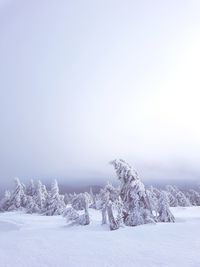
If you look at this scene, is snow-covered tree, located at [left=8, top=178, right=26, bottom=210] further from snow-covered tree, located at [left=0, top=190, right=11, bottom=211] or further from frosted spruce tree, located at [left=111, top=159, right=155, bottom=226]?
frosted spruce tree, located at [left=111, top=159, right=155, bottom=226]

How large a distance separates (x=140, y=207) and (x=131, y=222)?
181cm

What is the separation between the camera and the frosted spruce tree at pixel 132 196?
103 ft

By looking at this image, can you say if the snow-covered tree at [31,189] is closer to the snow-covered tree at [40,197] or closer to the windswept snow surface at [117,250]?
the snow-covered tree at [40,197]

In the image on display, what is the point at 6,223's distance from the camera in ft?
155

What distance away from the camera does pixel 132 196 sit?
32062 millimetres

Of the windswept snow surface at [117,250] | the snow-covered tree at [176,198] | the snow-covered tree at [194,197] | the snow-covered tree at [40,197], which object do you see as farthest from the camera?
the snow-covered tree at [194,197]

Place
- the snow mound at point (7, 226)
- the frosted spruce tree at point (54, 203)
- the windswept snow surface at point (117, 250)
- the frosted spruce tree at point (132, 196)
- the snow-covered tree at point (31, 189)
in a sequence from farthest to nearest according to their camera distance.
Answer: the snow-covered tree at point (31, 189) < the frosted spruce tree at point (54, 203) < the snow mound at point (7, 226) < the frosted spruce tree at point (132, 196) < the windswept snow surface at point (117, 250)

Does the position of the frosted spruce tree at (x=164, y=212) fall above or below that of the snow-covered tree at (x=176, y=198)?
below

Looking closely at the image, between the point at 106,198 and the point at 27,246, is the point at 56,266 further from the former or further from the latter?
the point at 106,198

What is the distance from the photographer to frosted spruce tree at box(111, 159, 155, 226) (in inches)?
1234

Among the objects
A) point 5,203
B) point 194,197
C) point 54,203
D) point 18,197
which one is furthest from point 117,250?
point 194,197

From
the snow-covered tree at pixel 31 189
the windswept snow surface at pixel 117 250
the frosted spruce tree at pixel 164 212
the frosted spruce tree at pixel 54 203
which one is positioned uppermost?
the snow-covered tree at pixel 31 189

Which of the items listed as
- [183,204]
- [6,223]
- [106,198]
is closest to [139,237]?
[106,198]

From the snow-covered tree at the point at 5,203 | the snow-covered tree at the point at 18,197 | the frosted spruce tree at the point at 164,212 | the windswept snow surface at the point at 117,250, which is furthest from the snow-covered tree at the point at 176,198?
the windswept snow surface at the point at 117,250
